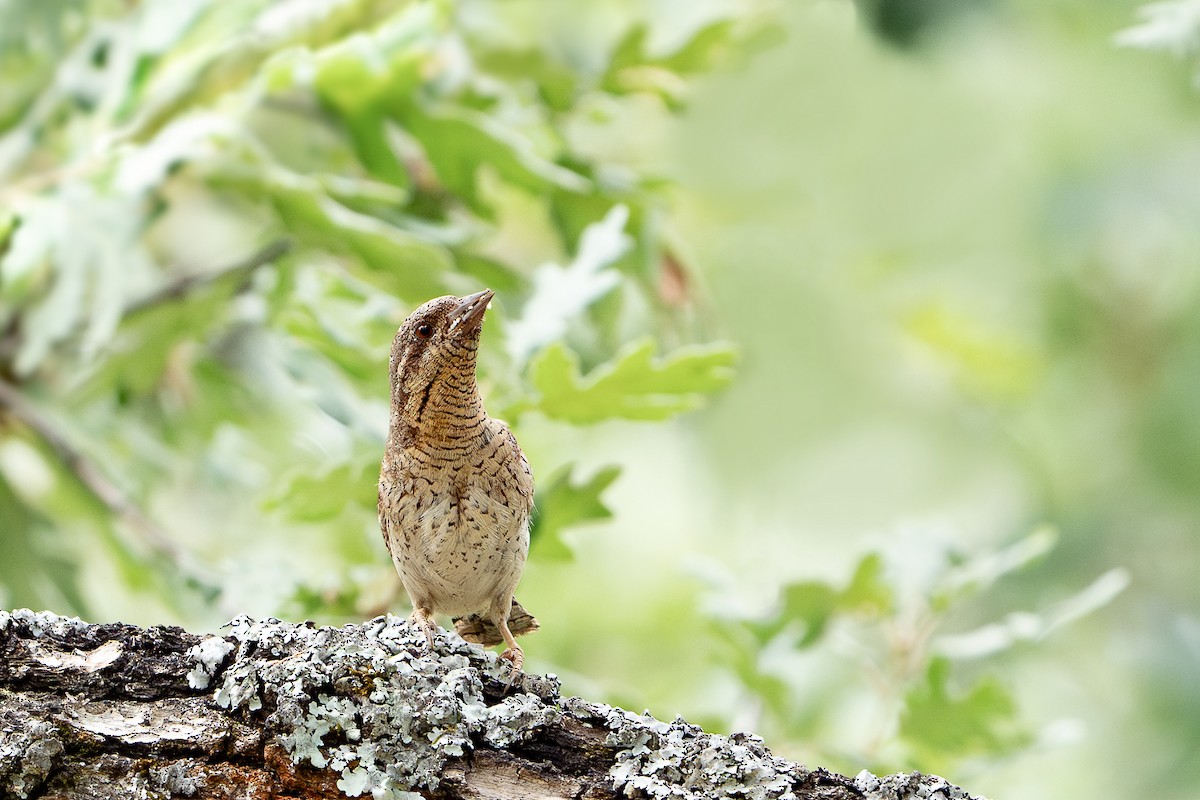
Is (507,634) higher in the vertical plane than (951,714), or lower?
lower

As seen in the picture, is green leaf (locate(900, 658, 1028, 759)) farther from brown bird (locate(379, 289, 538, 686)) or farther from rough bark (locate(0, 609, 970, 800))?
rough bark (locate(0, 609, 970, 800))

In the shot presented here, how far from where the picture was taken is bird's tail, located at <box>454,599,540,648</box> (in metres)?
2.14

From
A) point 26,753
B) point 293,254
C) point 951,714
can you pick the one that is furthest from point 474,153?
point 26,753

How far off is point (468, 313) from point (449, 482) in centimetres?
25

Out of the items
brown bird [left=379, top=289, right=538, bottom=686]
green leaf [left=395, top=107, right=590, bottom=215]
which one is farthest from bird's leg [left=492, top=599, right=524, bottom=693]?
green leaf [left=395, top=107, right=590, bottom=215]

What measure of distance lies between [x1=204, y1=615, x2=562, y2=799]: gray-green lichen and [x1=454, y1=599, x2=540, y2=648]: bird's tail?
0.56 m

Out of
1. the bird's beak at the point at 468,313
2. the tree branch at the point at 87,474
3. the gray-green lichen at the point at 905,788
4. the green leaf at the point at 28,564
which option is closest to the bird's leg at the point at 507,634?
the bird's beak at the point at 468,313

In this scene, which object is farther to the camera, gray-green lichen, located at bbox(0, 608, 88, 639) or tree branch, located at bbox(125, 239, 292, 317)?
tree branch, located at bbox(125, 239, 292, 317)

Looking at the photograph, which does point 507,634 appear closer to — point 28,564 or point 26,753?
point 26,753

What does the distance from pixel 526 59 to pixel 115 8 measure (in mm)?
1514

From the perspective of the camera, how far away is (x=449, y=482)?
198cm

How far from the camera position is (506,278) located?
3072mm

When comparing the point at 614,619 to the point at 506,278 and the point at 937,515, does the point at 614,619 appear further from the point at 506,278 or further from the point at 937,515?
the point at 506,278

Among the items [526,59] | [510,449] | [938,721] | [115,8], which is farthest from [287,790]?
[115,8]
